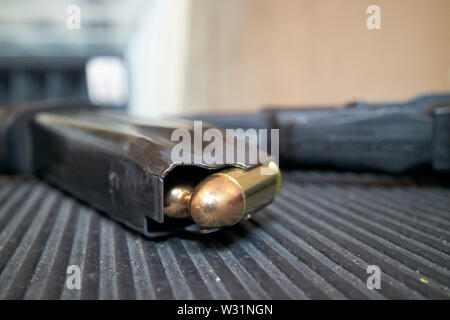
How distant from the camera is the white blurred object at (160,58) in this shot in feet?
7.02

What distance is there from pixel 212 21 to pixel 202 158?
1.53 metres

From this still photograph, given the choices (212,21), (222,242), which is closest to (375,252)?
(222,242)

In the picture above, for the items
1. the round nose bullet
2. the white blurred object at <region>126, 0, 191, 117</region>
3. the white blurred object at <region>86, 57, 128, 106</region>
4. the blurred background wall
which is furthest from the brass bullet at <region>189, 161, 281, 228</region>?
the white blurred object at <region>86, 57, 128, 106</region>

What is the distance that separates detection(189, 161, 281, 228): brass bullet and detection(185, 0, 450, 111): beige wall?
2.14ft

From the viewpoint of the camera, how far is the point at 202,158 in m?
0.46

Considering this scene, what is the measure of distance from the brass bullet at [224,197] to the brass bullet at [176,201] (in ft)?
0.06

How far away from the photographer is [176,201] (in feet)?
1.53

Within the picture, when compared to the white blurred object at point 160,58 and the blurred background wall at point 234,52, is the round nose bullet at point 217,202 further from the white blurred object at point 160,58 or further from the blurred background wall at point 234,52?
the white blurred object at point 160,58

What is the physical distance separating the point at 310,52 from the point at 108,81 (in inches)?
97.7

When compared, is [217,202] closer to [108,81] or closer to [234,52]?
[234,52]

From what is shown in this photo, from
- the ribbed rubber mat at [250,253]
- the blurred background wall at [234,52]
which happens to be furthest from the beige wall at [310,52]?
the ribbed rubber mat at [250,253]
